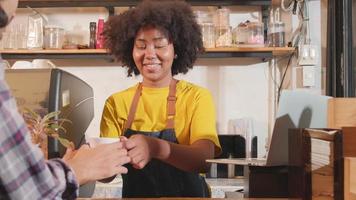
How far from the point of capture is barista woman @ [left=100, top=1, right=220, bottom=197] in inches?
57.4

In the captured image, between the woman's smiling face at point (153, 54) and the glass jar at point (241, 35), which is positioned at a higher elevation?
the glass jar at point (241, 35)

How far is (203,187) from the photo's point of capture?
152cm

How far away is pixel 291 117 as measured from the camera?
3.44 feet

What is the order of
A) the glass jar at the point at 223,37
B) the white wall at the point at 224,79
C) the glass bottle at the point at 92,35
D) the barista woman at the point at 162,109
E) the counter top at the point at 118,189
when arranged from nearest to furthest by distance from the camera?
the barista woman at the point at 162,109 < the counter top at the point at 118,189 < the glass jar at the point at 223,37 < the glass bottle at the point at 92,35 < the white wall at the point at 224,79

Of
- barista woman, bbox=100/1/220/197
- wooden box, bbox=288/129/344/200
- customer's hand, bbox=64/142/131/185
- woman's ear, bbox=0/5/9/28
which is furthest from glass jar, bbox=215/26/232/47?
woman's ear, bbox=0/5/9/28

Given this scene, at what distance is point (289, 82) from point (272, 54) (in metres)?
0.24

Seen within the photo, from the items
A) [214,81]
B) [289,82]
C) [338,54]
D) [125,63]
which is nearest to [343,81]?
[338,54]

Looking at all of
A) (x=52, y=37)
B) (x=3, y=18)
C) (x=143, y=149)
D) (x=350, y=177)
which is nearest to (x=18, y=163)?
(x=3, y=18)

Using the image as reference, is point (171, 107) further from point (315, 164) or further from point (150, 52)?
point (315, 164)

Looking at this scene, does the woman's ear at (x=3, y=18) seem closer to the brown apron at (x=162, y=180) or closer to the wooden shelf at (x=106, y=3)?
the brown apron at (x=162, y=180)

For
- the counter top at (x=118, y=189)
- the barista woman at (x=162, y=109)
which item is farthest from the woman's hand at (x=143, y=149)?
the counter top at (x=118, y=189)

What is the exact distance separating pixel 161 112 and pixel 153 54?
20 centimetres

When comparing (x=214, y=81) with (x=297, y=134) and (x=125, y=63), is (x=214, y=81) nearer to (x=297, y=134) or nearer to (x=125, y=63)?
(x=125, y=63)

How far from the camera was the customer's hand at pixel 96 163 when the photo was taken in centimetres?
66
